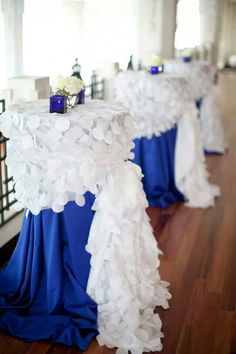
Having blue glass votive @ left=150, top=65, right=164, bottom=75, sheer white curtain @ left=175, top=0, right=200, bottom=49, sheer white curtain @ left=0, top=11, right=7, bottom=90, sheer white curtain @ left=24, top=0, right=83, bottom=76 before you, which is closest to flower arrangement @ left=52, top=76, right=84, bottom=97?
sheer white curtain @ left=0, top=11, right=7, bottom=90

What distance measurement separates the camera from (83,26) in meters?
4.43

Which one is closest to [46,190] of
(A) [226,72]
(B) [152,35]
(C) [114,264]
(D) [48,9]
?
(C) [114,264]

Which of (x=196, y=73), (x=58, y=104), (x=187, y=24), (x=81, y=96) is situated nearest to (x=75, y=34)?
(x=196, y=73)

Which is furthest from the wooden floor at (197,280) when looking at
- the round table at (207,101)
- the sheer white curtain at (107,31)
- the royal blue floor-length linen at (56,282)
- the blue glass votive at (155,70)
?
the sheer white curtain at (107,31)

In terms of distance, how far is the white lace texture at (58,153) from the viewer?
189 centimetres

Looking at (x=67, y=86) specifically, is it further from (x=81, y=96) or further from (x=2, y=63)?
(x=2, y=63)

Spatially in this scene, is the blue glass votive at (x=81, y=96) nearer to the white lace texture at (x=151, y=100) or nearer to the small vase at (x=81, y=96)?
the small vase at (x=81, y=96)

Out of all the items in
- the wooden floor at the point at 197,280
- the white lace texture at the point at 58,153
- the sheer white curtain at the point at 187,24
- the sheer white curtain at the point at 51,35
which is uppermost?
the sheer white curtain at the point at 187,24

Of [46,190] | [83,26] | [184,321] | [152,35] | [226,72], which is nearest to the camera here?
[46,190]

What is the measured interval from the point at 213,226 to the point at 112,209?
1570 mm

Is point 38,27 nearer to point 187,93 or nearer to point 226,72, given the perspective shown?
point 187,93

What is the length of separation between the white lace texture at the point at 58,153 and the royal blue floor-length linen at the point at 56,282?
10 centimetres

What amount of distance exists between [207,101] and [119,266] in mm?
3820

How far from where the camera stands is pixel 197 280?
2.54 metres
